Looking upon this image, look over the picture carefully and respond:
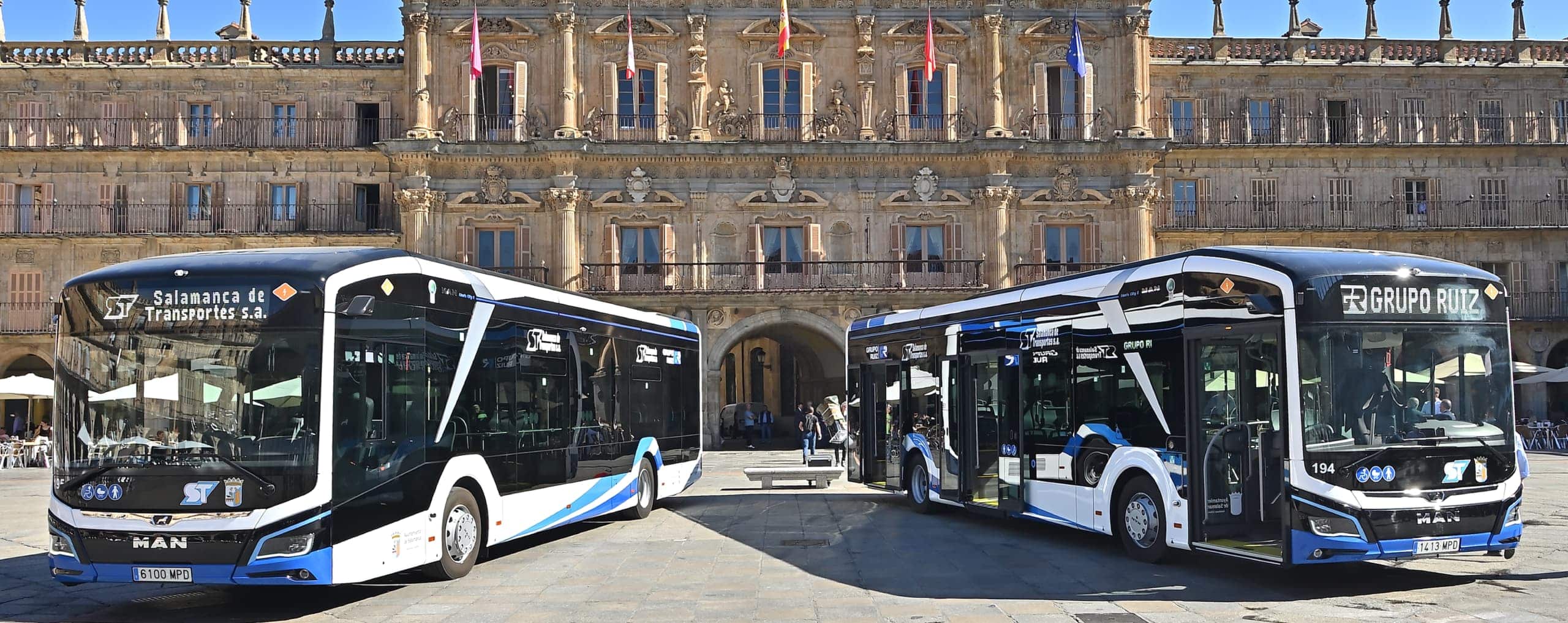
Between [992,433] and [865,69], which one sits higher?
[865,69]

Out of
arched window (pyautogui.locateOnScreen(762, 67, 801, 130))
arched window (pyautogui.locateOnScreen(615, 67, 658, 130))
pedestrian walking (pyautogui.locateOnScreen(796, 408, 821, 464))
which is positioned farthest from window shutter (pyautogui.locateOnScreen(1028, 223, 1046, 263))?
arched window (pyautogui.locateOnScreen(615, 67, 658, 130))

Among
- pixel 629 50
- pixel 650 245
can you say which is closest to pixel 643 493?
→ pixel 650 245

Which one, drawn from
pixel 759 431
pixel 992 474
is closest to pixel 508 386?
pixel 992 474

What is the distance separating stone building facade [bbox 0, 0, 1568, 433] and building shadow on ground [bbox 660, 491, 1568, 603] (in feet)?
62.4

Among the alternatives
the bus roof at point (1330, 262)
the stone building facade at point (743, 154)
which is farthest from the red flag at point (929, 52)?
the bus roof at point (1330, 262)

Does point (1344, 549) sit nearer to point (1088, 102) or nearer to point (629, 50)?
point (629, 50)

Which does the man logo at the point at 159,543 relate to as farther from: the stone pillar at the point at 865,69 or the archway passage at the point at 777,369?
the stone pillar at the point at 865,69

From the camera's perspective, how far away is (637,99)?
34.8 m

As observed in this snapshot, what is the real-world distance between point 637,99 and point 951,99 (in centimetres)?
863

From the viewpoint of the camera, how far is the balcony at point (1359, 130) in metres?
37.6

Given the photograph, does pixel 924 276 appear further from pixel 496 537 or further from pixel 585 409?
pixel 496 537

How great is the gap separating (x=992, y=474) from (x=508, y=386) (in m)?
5.60

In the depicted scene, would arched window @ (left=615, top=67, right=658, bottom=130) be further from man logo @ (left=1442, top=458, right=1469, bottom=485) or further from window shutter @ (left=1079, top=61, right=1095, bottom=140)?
man logo @ (left=1442, top=458, right=1469, bottom=485)

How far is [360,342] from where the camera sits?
966cm
